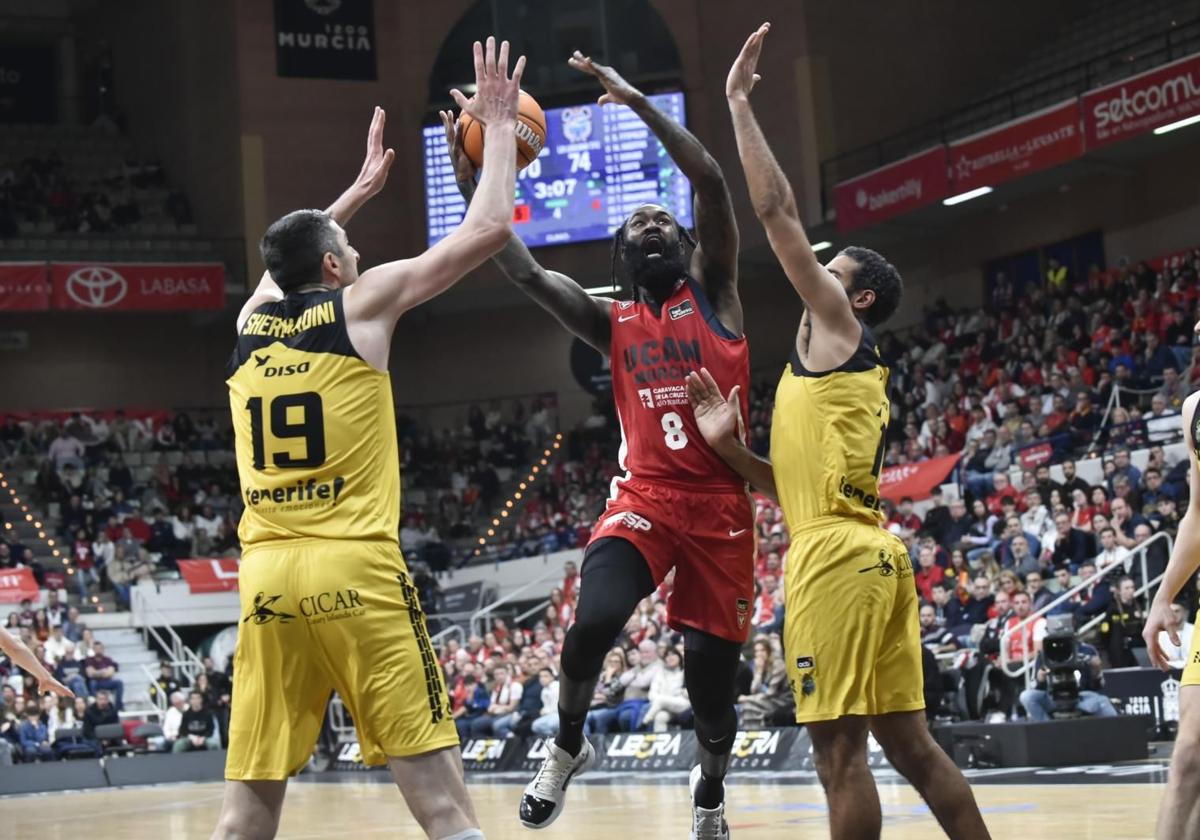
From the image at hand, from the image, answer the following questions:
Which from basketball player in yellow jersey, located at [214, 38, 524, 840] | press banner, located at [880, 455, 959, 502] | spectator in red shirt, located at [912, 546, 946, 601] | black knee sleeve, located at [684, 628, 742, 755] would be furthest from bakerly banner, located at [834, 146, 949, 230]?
basketball player in yellow jersey, located at [214, 38, 524, 840]

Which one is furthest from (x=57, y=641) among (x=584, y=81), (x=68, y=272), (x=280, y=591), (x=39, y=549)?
(x=280, y=591)

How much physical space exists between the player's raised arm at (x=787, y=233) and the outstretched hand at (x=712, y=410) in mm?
647

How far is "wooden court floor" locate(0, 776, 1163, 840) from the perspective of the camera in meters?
9.27

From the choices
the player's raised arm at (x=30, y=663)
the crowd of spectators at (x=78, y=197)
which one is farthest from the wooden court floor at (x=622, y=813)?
the crowd of spectators at (x=78, y=197)

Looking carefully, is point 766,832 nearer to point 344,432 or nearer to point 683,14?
point 344,432

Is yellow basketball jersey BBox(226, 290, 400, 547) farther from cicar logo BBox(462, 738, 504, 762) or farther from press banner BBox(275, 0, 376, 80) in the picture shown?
press banner BBox(275, 0, 376, 80)

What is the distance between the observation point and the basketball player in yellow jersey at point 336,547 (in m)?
4.82

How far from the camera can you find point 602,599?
6406mm

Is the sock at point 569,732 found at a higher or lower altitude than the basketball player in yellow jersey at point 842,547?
lower

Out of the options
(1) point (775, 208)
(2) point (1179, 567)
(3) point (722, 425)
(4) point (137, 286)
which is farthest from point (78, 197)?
(2) point (1179, 567)

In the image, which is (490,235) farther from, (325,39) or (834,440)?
(325,39)

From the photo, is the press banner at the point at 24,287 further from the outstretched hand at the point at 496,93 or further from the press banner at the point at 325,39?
the outstretched hand at the point at 496,93

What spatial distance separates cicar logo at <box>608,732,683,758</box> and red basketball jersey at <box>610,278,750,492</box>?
33.1 feet

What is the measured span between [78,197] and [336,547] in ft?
97.4
